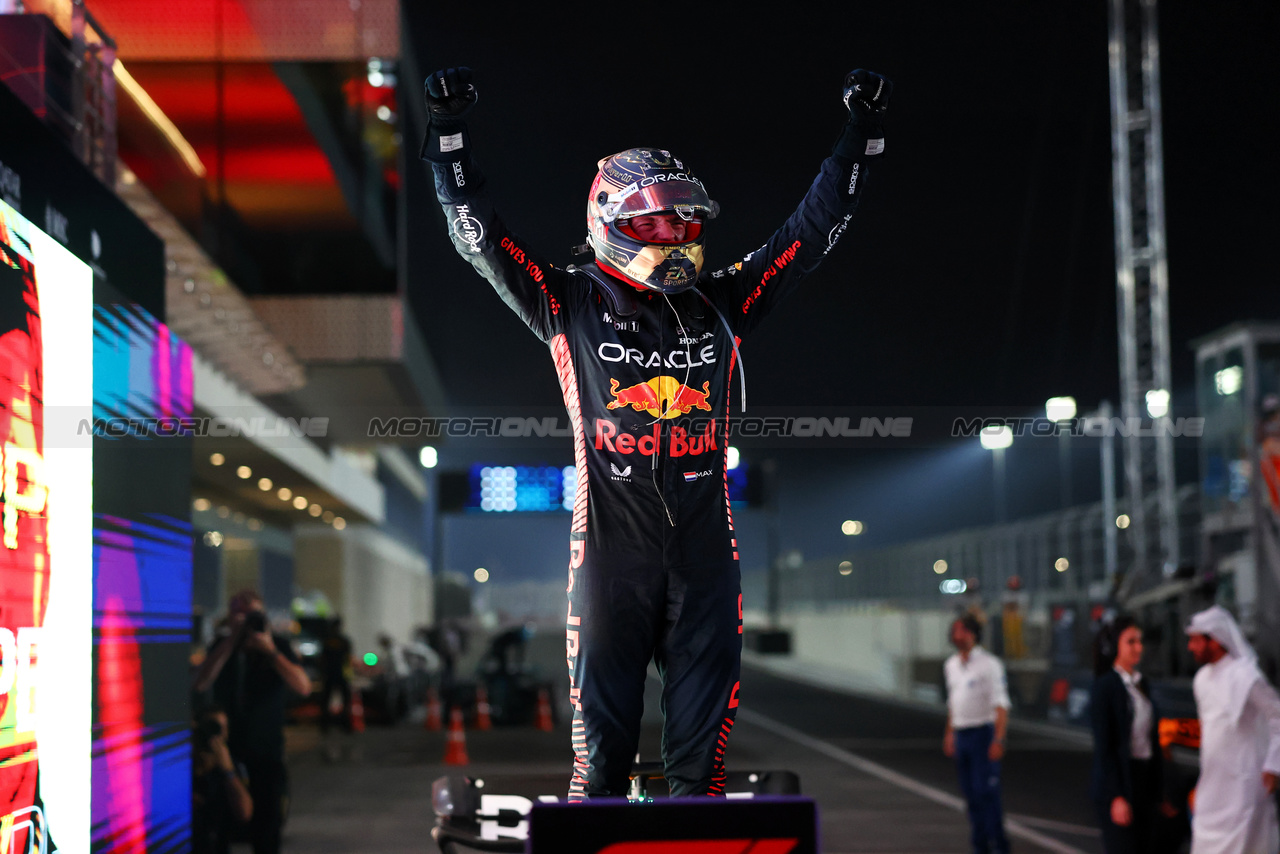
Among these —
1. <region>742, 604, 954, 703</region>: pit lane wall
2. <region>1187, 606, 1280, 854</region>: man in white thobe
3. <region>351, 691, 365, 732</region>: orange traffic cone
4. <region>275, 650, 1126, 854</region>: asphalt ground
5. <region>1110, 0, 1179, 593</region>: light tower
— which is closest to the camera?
<region>1187, 606, 1280, 854</region>: man in white thobe

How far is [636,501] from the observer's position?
9.71ft

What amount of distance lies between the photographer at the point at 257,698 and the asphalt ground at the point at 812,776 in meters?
1.94

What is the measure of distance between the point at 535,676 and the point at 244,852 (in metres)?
10.7

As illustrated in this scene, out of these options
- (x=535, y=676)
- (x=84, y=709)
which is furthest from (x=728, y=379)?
(x=535, y=676)

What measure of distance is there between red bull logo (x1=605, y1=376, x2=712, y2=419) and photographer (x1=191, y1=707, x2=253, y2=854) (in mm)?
4682

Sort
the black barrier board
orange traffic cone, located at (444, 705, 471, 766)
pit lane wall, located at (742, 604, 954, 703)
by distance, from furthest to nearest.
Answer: pit lane wall, located at (742, 604, 954, 703) → orange traffic cone, located at (444, 705, 471, 766) → the black barrier board

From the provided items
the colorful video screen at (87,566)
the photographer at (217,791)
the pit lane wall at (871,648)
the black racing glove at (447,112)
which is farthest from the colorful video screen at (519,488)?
the black racing glove at (447,112)

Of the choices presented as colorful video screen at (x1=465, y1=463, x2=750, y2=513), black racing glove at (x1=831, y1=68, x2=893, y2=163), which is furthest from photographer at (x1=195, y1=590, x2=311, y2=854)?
colorful video screen at (x1=465, y1=463, x2=750, y2=513)

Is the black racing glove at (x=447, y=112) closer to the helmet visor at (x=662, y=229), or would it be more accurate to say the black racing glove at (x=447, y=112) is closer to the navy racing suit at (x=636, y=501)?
the navy racing suit at (x=636, y=501)

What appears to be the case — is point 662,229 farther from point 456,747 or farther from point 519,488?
point 519,488

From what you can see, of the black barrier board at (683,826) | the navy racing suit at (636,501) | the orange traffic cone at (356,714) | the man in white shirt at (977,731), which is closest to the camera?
the black barrier board at (683,826)

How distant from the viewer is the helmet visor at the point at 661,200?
9.87 ft

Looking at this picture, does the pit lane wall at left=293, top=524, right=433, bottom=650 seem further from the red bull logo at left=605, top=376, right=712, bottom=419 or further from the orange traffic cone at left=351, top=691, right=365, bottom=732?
the red bull logo at left=605, top=376, right=712, bottom=419

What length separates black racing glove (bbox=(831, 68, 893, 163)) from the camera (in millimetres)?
3195
